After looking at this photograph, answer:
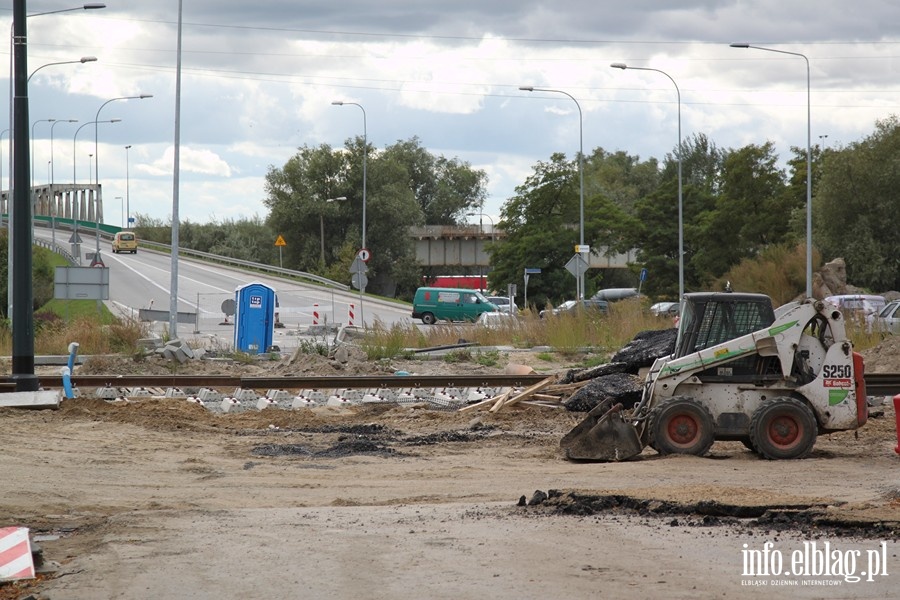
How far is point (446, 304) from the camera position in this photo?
58.3 m

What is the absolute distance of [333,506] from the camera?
36.9 ft

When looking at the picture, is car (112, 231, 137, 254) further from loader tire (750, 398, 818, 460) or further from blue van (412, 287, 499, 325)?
loader tire (750, 398, 818, 460)

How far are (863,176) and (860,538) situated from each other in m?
47.2

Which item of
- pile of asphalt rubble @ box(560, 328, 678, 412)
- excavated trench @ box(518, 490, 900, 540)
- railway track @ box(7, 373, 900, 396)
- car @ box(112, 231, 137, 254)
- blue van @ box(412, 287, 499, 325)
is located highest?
car @ box(112, 231, 137, 254)

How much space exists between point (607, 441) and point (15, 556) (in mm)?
7631

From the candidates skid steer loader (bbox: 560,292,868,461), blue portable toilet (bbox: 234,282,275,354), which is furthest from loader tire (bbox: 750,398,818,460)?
blue portable toilet (bbox: 234,282,275,354)

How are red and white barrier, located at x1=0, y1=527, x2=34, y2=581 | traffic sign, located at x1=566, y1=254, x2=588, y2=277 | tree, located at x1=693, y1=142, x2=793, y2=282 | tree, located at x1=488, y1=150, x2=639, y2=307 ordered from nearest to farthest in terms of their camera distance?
red and white barrier, located at x1=0, y1=527, x2=34, y2=581, traffic sign, located at x1=566, y1=254, x2=588, y2=277, tree, located at x1=693, y1=142, x2=793, y2=282, tree, located at x1=488, y1=150, x2=639, y2=307

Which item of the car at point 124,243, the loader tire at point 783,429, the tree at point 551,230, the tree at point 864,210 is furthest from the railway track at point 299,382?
the car at point 124,243

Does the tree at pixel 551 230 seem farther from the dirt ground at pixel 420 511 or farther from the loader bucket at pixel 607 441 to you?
the loader bucket at pixel 607 441

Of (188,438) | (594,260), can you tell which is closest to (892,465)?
(188,438)

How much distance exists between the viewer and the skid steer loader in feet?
46.0

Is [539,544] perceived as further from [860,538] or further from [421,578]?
[860,538]

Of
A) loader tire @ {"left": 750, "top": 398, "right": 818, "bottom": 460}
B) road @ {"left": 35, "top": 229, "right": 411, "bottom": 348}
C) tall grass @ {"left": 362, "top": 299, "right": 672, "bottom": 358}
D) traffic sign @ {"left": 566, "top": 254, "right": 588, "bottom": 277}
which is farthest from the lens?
road @ {"left": 35, "top": 229, "right": 411, "bottom": 348}

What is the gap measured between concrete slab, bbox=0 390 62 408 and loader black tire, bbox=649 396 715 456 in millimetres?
9267
